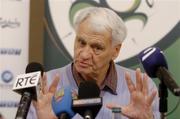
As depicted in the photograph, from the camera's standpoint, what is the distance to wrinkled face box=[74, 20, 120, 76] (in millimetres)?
2066

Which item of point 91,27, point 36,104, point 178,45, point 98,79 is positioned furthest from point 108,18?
point 178,45

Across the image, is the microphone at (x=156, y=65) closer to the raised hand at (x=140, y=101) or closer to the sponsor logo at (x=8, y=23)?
the raised hand at (x=140, y=101)

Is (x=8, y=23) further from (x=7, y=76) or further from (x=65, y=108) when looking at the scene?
(x=65, y=108)

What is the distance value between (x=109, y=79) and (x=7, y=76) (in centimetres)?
91

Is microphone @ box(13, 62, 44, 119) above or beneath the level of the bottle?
above

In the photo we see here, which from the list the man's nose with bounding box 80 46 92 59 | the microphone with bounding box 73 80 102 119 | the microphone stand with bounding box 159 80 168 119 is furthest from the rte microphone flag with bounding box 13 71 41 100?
the man's nose with bounding box 80 46 92 59

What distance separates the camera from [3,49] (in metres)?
2.84

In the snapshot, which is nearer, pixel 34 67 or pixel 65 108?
pixel 65 108

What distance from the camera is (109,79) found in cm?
219

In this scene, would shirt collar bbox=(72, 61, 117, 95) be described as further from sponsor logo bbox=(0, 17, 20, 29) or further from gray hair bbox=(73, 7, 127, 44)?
sponsor logo bbox=(0, 17, 20, 29)

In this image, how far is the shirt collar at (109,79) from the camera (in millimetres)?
2148

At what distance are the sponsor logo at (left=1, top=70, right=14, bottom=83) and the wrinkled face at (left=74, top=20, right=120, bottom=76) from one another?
870mm

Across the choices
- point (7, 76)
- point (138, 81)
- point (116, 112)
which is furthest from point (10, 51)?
point (138, 81)

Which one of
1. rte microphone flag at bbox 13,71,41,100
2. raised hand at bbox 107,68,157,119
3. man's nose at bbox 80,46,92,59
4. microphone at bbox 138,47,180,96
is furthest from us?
man's nose at bbox 80,46,92,59
